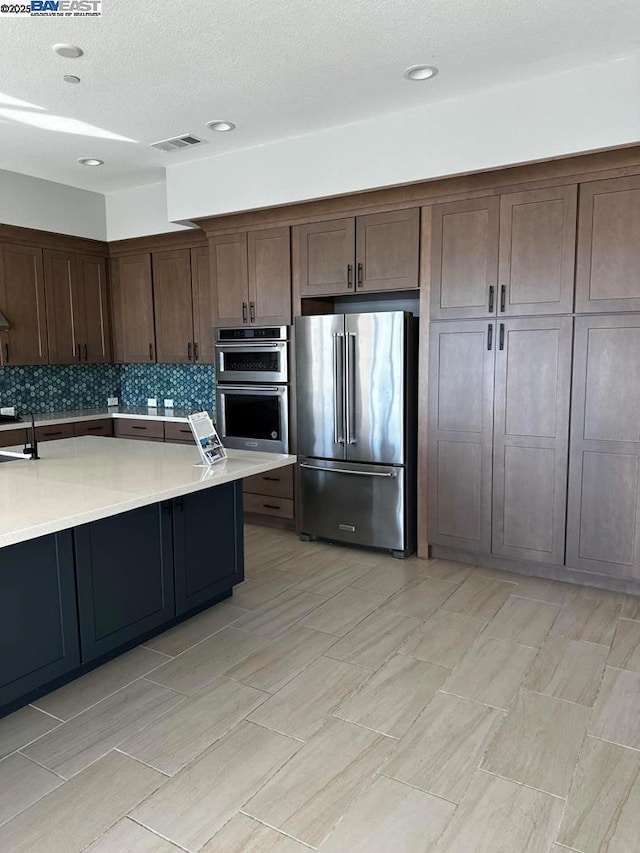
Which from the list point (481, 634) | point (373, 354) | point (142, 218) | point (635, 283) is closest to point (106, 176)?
point (142, 218)

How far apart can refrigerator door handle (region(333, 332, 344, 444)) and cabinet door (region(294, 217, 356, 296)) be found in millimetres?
373

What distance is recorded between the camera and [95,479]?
102 inches

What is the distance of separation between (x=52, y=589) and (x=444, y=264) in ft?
9.30

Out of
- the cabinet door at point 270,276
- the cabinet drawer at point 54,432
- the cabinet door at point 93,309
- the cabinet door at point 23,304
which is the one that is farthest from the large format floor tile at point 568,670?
the cabinet door at point 93,309

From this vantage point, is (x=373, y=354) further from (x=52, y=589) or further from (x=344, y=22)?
(x=52, y=589)

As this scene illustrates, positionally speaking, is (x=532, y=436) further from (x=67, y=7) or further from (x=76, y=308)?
(x=76, y=308)

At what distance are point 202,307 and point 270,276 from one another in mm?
1071

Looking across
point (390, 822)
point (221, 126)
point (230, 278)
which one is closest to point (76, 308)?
point (230, 278)

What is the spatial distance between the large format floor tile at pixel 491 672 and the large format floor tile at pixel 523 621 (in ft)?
0.26

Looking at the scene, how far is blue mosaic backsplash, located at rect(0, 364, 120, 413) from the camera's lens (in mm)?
5352

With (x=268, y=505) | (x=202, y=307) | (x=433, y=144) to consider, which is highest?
(x=433, y=144)

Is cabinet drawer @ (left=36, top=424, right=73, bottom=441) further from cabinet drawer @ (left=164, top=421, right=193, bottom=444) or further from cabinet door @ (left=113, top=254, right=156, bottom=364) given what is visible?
cabinet door @ (left=113, top=254, right=156, bottom=364)

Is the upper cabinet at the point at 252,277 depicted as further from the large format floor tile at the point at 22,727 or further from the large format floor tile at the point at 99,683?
the large format floor tile at the point at 22,727

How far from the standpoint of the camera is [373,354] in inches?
158
